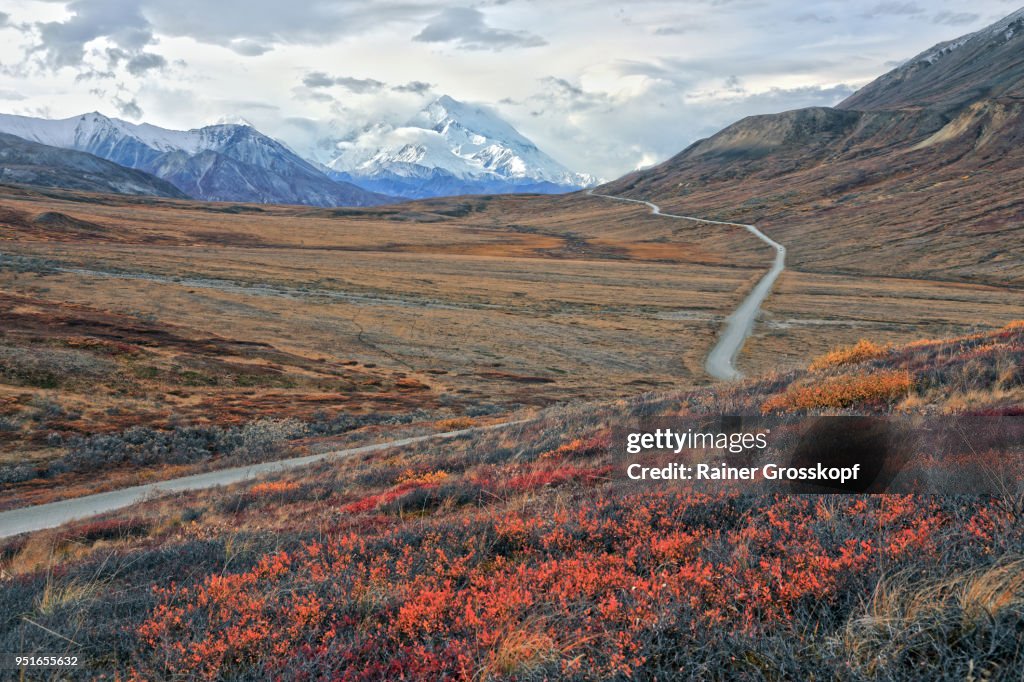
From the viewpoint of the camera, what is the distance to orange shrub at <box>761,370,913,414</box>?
461 inches

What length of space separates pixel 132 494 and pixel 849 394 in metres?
19.5

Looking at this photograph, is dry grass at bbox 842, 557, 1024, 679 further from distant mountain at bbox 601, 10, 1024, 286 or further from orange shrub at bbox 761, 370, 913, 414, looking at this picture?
distant mountain at bbox 601, 10, 1024, 286

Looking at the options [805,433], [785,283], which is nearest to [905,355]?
[805,433]

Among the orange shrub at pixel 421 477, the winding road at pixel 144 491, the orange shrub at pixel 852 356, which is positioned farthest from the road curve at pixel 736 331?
the orange shrub at pixel 421 477

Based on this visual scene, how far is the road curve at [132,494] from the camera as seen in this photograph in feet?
48.0

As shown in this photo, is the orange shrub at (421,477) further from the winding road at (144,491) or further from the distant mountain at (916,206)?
the distant mountain at (916,206)

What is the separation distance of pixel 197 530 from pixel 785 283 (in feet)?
282

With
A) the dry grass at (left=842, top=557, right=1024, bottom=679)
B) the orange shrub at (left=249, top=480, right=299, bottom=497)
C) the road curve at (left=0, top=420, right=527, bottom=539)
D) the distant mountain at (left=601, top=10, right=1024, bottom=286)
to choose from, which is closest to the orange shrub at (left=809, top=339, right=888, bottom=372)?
the road curve at (left=0, top=420, right=527, bottom=539)

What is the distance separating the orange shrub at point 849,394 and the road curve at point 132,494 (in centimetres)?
1199

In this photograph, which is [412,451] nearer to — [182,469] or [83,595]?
[182,469]

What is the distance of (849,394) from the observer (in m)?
12.0

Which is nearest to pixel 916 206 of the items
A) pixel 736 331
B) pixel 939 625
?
pixel 736 331

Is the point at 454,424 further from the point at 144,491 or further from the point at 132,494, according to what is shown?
the point at 132,494

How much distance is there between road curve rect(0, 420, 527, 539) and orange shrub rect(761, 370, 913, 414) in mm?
11985
